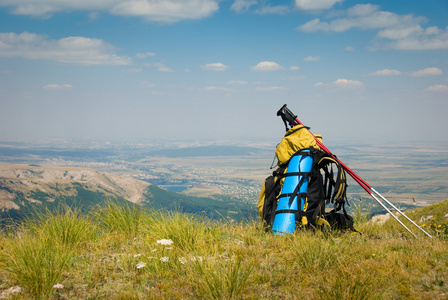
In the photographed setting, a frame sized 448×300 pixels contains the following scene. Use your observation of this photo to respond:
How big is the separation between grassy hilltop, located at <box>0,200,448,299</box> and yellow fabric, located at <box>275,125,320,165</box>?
1.74 meters

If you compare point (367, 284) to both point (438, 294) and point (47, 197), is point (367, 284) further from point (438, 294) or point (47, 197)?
point (47, 197)

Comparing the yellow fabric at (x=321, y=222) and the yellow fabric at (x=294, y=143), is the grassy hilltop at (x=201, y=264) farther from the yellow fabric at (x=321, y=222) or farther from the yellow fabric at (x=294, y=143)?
the yellow fabric at (x=294, y=143)

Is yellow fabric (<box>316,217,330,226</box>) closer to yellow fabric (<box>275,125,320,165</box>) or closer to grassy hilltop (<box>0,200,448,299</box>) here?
grassy hilltop (<box>0,200,448,299</box>)

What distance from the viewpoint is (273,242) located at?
227 inches

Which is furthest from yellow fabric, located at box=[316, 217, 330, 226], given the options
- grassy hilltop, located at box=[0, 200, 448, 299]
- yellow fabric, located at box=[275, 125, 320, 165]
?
yellow fabric, located at box=[275, 125, 320, 165]

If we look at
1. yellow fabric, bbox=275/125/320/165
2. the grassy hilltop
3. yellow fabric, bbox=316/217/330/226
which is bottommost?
the grassy hilltop

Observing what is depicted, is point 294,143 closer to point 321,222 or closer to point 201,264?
point 321,222

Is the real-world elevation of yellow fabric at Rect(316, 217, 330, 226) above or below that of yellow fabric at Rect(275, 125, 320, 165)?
below

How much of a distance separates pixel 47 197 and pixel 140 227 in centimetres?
15835

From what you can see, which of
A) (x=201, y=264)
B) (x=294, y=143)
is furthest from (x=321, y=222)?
(x=201, y=264)

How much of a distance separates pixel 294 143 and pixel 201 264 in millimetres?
3524

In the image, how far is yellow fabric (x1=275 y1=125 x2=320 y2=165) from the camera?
6746 millimetres

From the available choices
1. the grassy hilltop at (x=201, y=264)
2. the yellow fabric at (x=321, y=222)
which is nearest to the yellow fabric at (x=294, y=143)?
the yellow fabric at (x=321, y=222)

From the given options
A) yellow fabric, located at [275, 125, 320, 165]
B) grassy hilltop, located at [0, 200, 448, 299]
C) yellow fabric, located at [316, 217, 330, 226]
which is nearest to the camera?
grassy hilltop, located at [0, 200, 448, 299]
